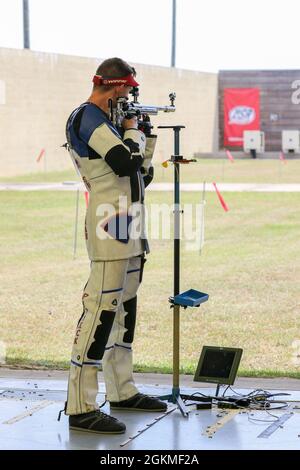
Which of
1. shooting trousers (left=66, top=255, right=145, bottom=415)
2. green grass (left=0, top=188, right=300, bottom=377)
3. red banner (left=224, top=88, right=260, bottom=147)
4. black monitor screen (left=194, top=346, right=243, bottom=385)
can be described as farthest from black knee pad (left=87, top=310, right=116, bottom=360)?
red banner (left=224, top=88, right=260, bottom=147)

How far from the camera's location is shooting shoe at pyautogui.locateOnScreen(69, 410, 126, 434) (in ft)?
14.1

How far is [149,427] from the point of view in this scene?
4406 millimetres

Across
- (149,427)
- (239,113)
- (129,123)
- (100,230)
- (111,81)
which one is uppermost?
(111,81)

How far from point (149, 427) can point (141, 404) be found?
0.95 ft

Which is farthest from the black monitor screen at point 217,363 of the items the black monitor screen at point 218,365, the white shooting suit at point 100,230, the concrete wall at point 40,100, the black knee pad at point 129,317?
the concrete wall at point 40,100

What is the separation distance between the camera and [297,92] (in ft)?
100

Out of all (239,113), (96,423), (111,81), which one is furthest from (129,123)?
(239,113)

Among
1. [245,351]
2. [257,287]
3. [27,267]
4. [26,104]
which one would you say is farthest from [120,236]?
[26,104]

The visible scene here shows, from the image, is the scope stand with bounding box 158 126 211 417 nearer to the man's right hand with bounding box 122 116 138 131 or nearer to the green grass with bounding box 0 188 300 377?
the man's right hand with bounding box 122 116 138 131

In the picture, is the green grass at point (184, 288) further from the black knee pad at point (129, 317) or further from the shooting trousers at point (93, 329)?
the shooting trousers at point (93, 329)

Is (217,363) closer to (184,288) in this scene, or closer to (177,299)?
(177,299)

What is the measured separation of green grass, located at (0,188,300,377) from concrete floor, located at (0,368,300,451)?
0.94 meters

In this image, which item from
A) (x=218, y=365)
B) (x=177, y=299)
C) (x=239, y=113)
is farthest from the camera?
(x=239, y=113)
